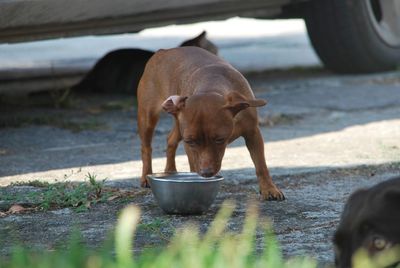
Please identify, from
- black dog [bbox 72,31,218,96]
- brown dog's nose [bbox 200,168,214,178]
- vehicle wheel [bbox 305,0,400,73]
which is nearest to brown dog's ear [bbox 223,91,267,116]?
brown dog's nose [bbox 200,168,214,178]

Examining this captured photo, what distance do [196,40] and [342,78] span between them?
2576 mm

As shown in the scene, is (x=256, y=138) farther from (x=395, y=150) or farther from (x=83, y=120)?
(x=83, y=120)

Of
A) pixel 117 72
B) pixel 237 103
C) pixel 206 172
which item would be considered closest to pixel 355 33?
pixel 117 72

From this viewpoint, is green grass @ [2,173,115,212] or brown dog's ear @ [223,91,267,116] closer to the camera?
green grass @ [2,173,115,212]

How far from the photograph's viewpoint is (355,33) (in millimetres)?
9438

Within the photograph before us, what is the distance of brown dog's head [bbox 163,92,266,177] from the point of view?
551cm

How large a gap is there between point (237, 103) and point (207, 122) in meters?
0.19

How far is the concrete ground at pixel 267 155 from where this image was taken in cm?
494

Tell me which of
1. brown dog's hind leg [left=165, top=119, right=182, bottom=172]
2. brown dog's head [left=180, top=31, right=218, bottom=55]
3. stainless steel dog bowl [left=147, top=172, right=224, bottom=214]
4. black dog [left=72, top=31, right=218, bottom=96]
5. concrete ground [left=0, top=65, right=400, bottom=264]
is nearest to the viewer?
concrete ground [left=0, top=65, right=400, bottom=264]

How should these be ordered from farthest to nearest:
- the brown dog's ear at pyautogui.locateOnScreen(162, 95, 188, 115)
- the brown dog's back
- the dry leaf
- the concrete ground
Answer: the brown dog's back → the brown dog's ear at pyautogui.locateOnScreen(162, 95, 188, 115) → the dry leaf → the concrete ground

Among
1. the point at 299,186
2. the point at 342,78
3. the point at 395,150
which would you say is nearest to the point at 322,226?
the point at 299,186

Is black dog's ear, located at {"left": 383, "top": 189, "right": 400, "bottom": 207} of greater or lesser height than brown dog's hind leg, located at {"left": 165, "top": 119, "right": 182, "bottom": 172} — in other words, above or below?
above

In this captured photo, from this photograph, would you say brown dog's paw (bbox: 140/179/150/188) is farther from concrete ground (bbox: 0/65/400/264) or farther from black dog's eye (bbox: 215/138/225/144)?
black dog's eye (bbox: 215/138/225/144)

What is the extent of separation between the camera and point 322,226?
484 cm
